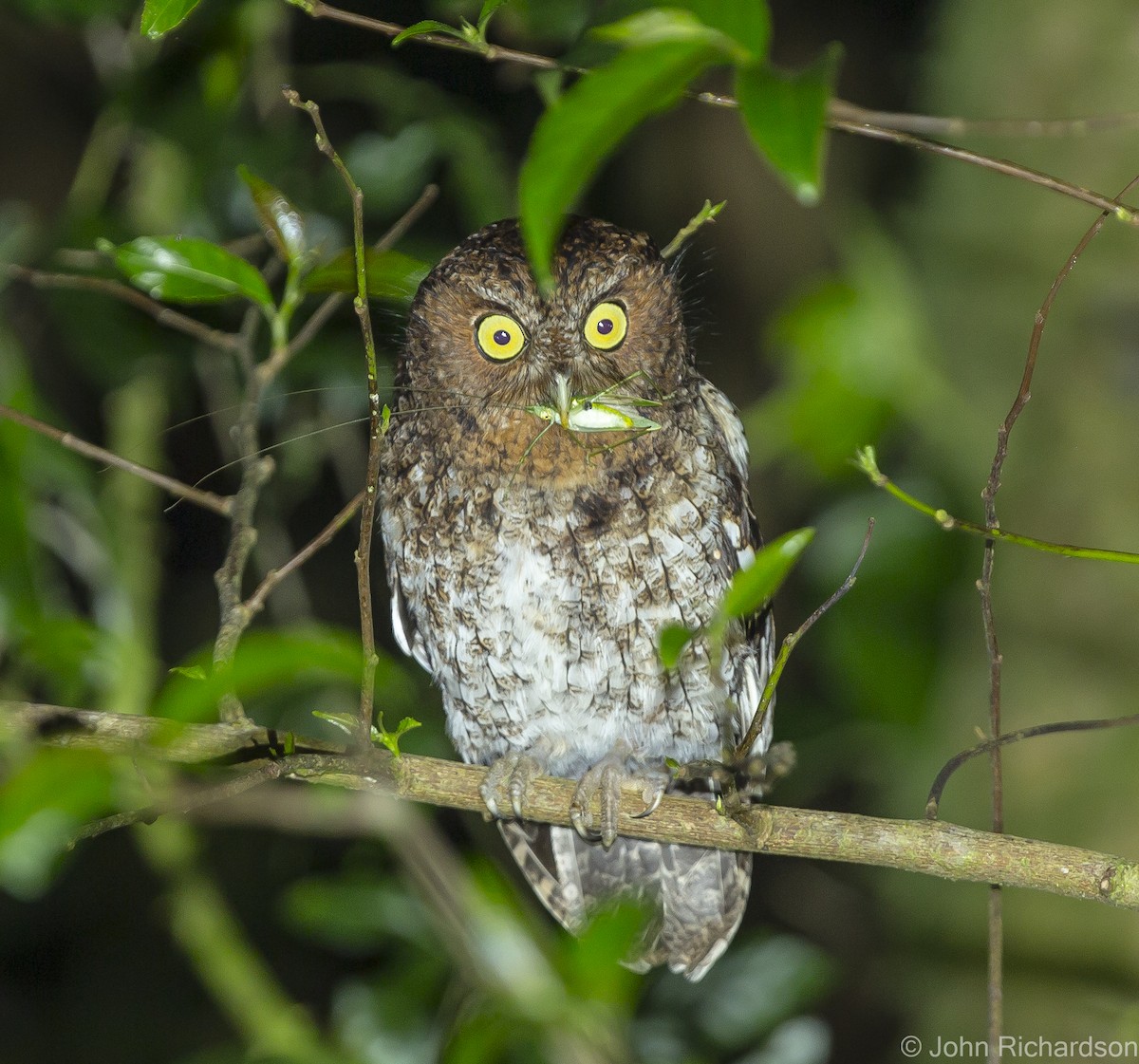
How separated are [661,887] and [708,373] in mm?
1602

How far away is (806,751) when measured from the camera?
2.39 metres

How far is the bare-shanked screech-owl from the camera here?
1715 millimetres

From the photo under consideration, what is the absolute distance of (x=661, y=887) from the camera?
2.45 m

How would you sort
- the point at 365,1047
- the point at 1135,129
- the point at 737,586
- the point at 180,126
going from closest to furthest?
the point at 737,586 → the point at 365,1047 → the point at 180,126 → the point at 1135,129

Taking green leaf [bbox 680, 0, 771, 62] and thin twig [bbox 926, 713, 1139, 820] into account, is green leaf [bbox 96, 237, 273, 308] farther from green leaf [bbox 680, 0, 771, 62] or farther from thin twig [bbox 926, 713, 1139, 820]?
thin twig [bbox 926, 713, 1139, 820]

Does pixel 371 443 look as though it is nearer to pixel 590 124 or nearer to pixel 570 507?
pixel 590 124

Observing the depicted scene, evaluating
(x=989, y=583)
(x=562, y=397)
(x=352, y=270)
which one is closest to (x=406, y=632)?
(x=562, y=397)

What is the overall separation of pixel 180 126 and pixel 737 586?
5.59 ft

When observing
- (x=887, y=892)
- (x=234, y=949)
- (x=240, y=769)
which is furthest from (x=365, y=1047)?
(x=887, y=892)

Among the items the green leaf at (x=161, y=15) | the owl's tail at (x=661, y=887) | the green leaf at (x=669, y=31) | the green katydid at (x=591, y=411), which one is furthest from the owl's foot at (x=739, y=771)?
the owl's tail at (x=661, y=887)

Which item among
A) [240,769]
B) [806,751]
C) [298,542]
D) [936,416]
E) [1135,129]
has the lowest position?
[806,751]

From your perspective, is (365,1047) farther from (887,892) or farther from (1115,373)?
(1115,373)

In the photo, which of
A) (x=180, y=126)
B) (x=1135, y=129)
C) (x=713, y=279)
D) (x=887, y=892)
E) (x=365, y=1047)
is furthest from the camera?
(x=713, y=279)

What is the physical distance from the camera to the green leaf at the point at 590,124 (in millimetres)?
709
